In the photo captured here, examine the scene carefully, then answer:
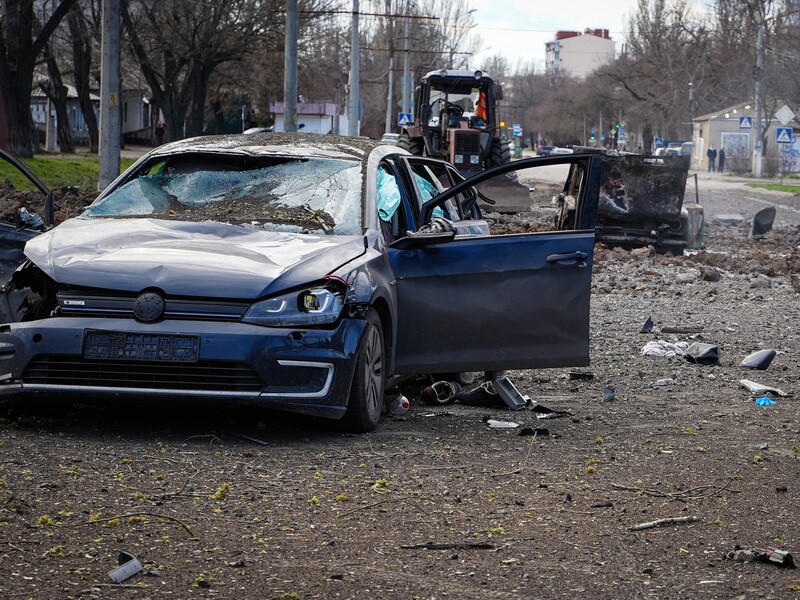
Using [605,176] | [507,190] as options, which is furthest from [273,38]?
[605,176]

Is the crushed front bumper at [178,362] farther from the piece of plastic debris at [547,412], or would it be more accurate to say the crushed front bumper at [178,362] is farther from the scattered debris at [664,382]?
the scattered debris at [664,382]

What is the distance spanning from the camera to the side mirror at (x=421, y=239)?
→ 6910 millimetres

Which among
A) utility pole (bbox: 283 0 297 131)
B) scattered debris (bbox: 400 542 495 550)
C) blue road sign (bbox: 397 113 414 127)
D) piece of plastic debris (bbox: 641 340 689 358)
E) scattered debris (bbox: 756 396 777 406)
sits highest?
utility pole (bbox: 283 0 297 131)

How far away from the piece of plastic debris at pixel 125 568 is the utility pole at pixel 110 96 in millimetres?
15194

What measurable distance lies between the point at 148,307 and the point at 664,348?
5378 mm

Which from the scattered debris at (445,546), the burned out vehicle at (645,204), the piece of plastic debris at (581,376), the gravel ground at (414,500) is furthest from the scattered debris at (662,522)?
the burned out vehicle at (645,204)

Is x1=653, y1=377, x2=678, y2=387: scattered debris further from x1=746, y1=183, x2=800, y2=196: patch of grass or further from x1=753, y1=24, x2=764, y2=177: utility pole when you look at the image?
x1=753, y1=24, x2=764, y2=177: utility pole

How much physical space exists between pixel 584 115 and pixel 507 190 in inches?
4220

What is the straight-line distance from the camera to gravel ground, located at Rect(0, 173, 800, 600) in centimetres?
409

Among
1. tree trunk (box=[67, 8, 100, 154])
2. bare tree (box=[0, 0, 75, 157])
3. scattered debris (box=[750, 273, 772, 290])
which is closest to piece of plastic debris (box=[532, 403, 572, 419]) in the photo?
scattered debris (box=[750, 273, 772, 290])

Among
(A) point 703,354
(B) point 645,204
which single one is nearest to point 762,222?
(B) point 645,204

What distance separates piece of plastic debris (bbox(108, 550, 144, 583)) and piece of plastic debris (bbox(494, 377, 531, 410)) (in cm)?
375

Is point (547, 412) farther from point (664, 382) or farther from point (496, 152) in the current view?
point (496, 152)

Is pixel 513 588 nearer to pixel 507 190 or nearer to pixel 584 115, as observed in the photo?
pixel 507 190
